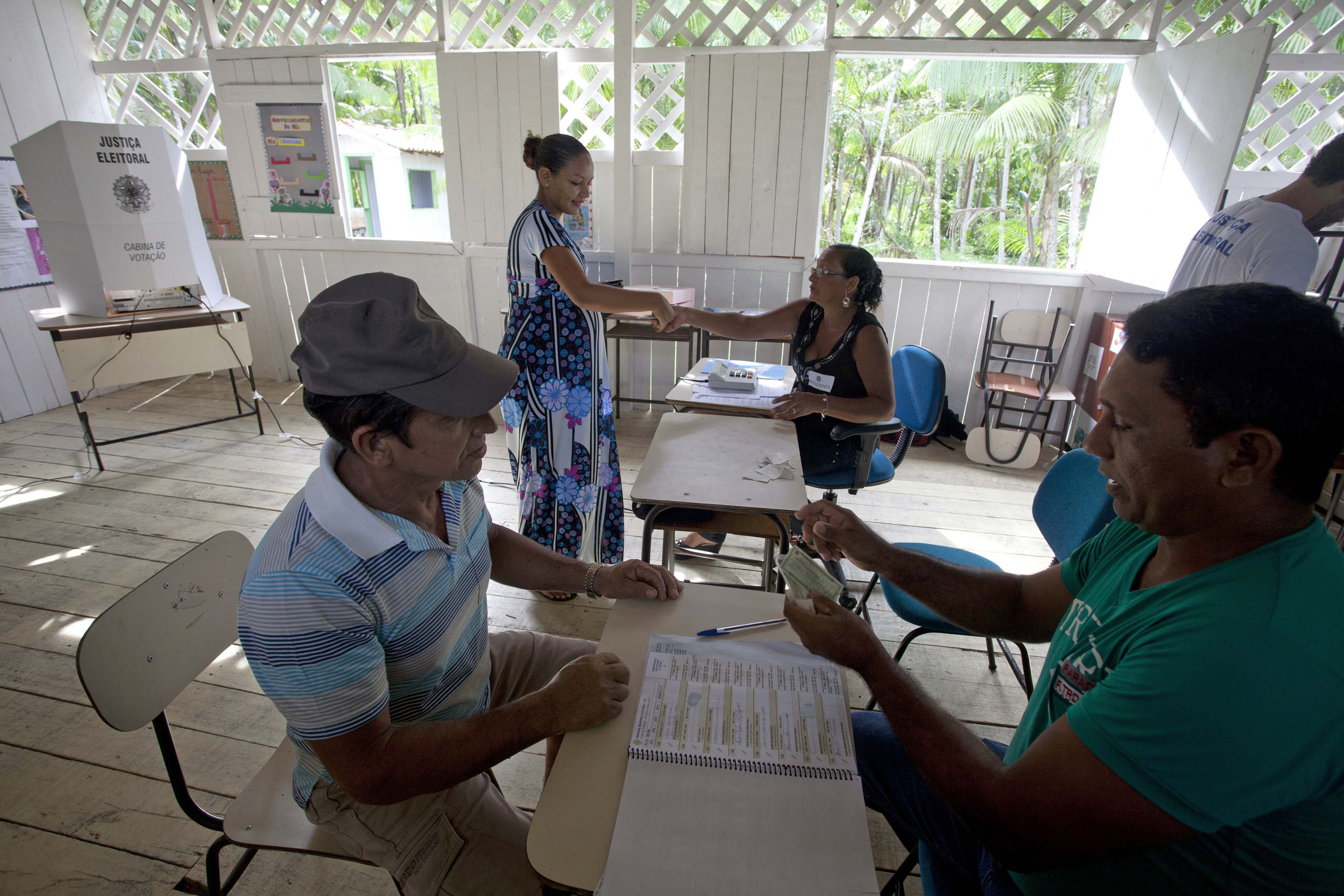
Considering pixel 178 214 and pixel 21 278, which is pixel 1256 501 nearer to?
pixel 178 214

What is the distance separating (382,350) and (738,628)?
2.17 ft

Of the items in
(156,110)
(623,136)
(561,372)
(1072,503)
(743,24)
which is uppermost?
(743,24)

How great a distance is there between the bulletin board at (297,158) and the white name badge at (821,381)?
151 inches

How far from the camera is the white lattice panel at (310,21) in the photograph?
3.82 metres

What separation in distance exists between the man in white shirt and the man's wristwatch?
1.84 metres

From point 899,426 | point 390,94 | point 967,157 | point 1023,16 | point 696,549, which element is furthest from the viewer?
point 390,94

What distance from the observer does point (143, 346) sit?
10.8 ft

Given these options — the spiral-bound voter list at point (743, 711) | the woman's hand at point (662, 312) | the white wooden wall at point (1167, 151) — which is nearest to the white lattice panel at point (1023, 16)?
the white wooden wall at point (1167, 151)

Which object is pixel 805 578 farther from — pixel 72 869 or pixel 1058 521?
pixel 72 869

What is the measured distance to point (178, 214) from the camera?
3404mm

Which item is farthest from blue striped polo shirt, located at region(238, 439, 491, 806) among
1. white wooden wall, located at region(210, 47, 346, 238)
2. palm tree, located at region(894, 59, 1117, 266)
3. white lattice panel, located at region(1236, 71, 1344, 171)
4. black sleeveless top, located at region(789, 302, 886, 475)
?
palm tree, located at region(894, 59, 1117, 266)

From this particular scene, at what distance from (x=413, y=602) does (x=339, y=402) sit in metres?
0.28

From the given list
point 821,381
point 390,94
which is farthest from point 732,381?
point 390,94

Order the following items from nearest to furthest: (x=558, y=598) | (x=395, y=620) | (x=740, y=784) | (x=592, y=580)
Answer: (x=740, y=784) < (x=395, y=620) < (x=592, y=580) < (x=558, y=598)
